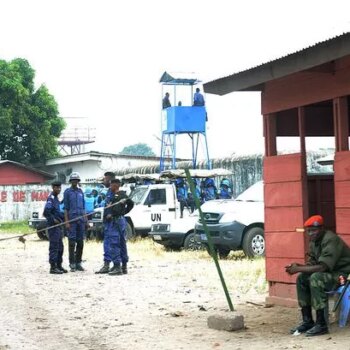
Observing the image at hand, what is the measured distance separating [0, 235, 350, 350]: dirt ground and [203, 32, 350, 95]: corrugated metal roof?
2.78m

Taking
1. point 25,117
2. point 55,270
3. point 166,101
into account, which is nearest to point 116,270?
point 55,270

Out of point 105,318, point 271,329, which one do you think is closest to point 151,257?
point 105,318

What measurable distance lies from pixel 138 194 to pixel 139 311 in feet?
45.3

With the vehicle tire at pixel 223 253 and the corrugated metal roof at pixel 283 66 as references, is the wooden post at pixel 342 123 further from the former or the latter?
the vehicle tire at pixel 223 253

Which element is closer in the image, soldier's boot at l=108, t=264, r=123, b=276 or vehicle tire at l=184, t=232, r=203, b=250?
soldier's boot at l=108, t=264, r=123, b=276

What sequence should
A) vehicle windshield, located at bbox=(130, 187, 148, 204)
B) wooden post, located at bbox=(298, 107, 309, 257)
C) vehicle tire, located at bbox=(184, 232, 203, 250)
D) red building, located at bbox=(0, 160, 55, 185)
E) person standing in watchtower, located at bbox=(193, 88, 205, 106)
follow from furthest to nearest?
red building, located at bbox=(0, 160, 55, 185) < person standing in watchtower, located at bbox=(193, 88, 205, 106) < vehicle windshield, located at bbox=(130, 187, 148, 204) < vehicle tire, located at bbox=(184, 232, 203, 250) < wooden post, located at bbox=(298, 107, 309, 257)

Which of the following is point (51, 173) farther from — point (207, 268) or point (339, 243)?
point (339, 243)

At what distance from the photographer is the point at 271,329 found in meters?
8.47

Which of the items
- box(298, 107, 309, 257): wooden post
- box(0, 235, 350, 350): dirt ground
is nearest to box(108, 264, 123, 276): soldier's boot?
box(0, 235, 350, 350): dirt ground

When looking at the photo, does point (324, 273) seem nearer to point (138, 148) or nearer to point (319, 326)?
point (319, 326)

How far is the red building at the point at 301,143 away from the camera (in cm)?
856

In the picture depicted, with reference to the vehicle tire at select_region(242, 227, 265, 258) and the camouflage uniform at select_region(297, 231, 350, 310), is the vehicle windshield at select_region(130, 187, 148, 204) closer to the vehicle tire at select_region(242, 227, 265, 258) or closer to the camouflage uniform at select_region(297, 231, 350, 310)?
the vehicle tire at select_region(242, 227, 265, 258)

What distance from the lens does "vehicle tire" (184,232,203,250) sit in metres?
19.1

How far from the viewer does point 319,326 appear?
7.84 m
